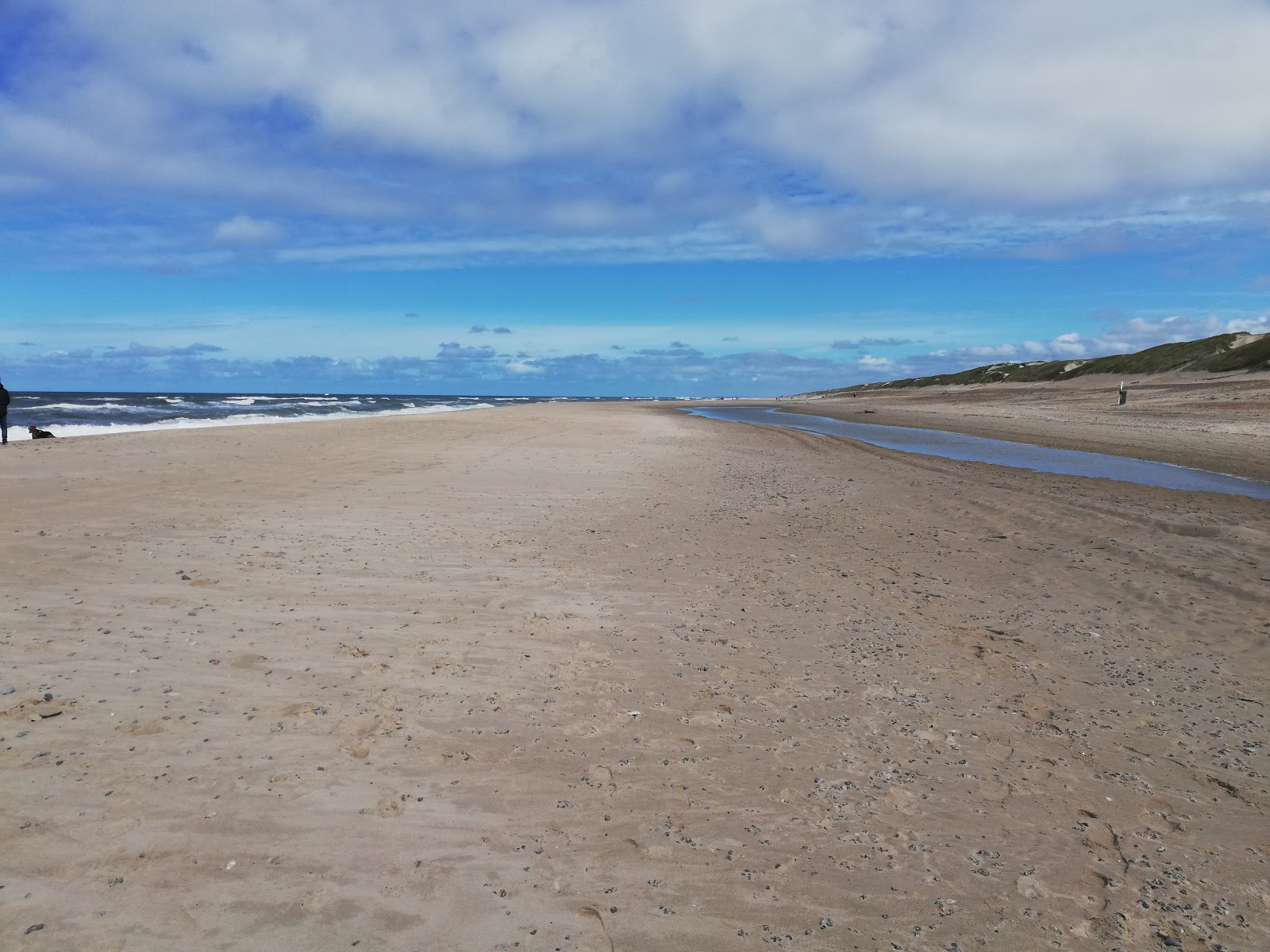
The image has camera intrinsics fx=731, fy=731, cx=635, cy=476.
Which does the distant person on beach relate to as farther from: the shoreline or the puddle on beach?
the shoreline

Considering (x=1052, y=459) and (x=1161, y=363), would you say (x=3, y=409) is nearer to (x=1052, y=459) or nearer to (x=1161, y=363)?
(x=1052, y=459)

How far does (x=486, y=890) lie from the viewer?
320 cm

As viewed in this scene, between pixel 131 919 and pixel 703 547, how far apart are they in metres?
7.13

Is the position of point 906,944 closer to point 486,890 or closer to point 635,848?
point 635,848

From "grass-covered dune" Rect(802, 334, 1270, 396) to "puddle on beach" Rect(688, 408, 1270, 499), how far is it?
1213 inches

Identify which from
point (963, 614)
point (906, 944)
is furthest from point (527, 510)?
point (906, 944)

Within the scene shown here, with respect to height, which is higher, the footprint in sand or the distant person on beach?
the distant person on beach

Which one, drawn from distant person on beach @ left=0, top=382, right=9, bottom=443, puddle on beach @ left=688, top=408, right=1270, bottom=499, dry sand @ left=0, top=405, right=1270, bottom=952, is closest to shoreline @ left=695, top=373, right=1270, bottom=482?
puddle on beach @ left=688, top=408, right=1270, bottom=499

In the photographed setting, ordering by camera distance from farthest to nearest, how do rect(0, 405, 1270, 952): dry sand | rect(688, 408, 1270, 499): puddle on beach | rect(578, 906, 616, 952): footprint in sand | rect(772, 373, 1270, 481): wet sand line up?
rect(772, 373, 1270, 481): wet sand, rect(688, 408, 1270, 499): puddle on beach, rect(0, 405, 1270, 952): dry sand, rect(578, 906, 616, 952): footprint in sand

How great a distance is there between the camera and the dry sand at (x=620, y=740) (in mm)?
3119

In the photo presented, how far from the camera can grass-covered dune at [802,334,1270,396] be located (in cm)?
4891

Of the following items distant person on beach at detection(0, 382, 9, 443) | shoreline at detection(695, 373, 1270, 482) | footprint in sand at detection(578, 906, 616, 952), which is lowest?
footprint in sand at detection(578, 906, 616, 952)

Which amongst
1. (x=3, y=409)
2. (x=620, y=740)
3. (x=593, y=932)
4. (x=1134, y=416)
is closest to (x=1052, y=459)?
(x=1134, y=416)

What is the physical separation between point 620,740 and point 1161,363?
6892 cm
